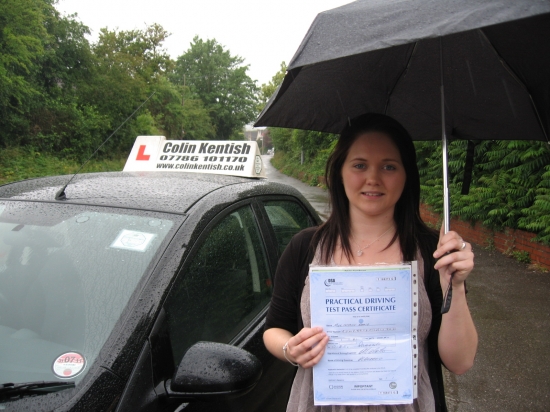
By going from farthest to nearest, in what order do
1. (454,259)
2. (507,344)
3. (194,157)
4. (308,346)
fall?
(507,344)
(194,157)
(308,346)
(454,259)

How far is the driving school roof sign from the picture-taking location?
10.9 feet

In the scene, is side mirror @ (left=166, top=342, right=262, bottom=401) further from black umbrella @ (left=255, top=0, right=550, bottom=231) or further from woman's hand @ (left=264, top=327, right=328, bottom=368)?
black umbrella @ (left=255, top=0, right=550, bottom=231)

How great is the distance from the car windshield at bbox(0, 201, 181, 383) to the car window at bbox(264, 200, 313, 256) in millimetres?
834

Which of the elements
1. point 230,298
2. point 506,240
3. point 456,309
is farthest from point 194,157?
point 506,240

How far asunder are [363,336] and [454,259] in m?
0.36

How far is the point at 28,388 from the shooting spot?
57.8 inches

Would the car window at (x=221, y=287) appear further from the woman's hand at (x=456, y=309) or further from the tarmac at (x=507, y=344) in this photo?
the tarmac at (x=507, y=344)

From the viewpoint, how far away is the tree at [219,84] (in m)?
61.6

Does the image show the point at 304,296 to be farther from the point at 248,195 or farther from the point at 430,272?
the point at 248,195

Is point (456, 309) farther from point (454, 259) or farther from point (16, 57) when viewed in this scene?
point (16, 57)

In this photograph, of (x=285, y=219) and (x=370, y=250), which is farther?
(x=285, y=219)

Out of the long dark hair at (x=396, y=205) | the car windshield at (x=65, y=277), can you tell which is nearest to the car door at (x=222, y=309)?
the car windshield at (x=65, y=277)

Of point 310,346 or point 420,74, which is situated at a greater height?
point 420,74

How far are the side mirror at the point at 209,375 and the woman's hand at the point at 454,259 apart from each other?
74 centimetres
